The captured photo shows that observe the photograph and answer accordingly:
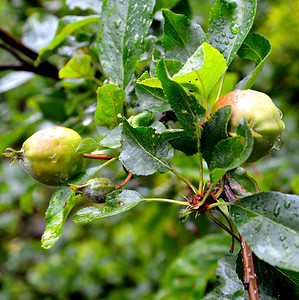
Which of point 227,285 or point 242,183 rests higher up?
point 242,183

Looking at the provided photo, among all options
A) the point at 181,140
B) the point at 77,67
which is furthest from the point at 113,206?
the point at 77,67

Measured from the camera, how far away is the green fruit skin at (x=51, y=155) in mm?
593

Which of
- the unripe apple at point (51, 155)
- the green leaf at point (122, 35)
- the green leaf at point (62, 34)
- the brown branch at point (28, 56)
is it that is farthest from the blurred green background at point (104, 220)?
the unripe apple at point (51, 155)

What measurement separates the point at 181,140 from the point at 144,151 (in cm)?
9

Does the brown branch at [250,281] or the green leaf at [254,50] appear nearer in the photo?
the brown branch at [250,281]

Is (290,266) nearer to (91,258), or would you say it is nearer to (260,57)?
(260,57)

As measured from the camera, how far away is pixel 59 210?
0.60 metres

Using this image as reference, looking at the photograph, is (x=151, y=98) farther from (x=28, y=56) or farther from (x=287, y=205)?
(x=28, y=56)

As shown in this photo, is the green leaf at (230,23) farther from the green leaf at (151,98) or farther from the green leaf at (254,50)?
the green leaf at (151,98)

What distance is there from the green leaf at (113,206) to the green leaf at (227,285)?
24cm

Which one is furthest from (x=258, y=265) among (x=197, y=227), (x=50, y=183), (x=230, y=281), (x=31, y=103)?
(x=31, y=103)

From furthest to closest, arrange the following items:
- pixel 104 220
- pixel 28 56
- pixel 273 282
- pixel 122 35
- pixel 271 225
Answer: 1. pixel 104 220
2. pixel 28 56
3. pixel 122 35
4. pixel 273 282
5. pixel 271 225

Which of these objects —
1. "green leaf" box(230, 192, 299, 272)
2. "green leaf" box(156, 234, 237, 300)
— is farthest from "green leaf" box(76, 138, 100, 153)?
"green leaf" box(156, 234, 237, 300)

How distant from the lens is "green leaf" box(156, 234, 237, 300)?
3.92 ft
